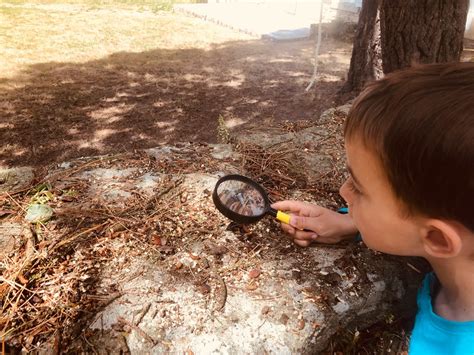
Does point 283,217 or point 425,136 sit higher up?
point 425,136

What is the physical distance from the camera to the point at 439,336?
146cm

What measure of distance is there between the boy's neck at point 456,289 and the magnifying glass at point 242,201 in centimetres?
72

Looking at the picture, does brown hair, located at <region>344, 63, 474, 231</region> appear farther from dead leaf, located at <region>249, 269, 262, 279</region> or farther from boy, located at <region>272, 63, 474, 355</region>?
dead leaf, located at <region>249, 269, 262, 279</region>

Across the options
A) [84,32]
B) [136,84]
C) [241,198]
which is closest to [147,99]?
[136,84]

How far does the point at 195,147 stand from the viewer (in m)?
2.84

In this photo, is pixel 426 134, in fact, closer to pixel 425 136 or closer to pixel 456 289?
pixel 425 136

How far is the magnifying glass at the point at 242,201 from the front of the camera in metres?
1.96

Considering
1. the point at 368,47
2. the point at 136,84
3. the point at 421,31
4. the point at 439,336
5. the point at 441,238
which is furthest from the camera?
the point at 136,84

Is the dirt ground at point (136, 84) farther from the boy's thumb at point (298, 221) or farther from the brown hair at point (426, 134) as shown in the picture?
the brown hair at point (426, 134)

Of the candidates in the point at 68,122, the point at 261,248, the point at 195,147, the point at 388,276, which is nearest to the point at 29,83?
the point at 68,122

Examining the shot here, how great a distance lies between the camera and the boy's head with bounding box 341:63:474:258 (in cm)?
103

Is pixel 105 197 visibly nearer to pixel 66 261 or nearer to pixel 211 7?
pixel 66 261

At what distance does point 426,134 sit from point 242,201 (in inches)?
44.7

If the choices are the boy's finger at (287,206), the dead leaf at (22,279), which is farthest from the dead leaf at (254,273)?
the dead leaf at (22,279)
